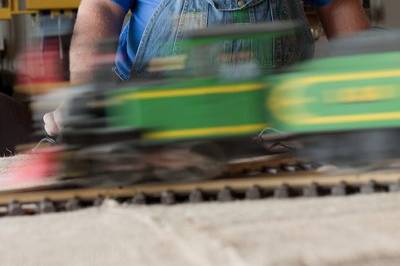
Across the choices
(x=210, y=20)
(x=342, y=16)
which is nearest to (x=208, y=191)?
(x=210, y=20)

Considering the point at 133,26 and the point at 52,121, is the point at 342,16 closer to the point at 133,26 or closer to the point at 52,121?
the point at 133,26

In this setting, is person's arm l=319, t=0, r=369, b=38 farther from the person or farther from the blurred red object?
the blurred red object

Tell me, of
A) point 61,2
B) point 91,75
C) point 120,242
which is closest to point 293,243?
point 120,242

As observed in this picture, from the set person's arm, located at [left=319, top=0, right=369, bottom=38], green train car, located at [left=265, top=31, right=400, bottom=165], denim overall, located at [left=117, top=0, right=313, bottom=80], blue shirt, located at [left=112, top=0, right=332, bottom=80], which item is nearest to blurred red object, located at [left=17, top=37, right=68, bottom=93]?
green train car, located at [left=265, top=31, right=400, bottom=165]

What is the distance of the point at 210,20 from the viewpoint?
1032mm

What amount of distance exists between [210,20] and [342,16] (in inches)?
16.1

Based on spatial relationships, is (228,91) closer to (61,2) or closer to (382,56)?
(382,56)

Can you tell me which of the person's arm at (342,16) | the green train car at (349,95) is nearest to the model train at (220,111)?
the green train car at (349,95)

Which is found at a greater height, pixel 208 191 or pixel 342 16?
pixel 342 16

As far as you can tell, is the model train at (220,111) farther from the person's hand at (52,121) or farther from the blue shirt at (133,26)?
the blue shirt at (133,26)

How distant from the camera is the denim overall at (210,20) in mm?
1046

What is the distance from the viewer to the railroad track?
0.66 metres

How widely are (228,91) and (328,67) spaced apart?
86 mm

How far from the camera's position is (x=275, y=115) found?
25.4 inches
